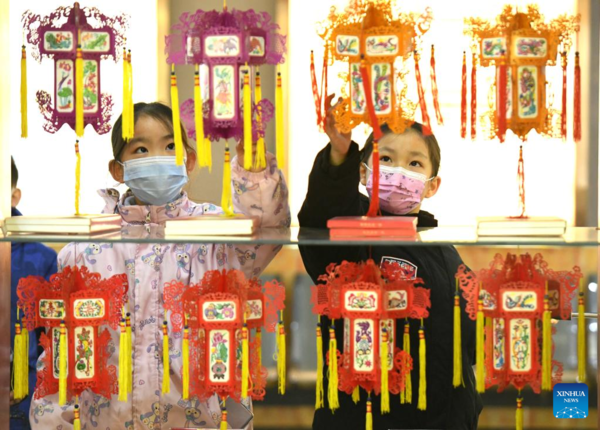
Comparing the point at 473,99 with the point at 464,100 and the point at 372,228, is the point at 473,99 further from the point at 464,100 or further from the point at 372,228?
the point at 372,228

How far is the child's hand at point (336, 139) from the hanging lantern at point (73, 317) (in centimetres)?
58

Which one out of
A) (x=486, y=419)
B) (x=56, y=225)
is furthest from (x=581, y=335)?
(x=486, y=419)

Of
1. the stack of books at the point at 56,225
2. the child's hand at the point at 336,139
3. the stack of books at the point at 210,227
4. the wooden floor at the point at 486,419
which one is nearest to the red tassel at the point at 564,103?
the child's hand at the point at 336,139

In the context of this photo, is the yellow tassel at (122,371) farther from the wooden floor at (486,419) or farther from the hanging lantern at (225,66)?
the wooden floor at (486,419)

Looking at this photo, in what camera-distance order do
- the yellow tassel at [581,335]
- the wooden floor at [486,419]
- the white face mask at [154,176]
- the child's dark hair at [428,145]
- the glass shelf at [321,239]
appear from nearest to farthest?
the glass shelf at [321,239] < the yellow tassel at [581,335] < the white face mask at [154,176] < the child's dark hair at [428,145] < the wooden floor at [486,419]

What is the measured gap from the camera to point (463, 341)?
6.95ft

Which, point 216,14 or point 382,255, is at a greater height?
point 216,14

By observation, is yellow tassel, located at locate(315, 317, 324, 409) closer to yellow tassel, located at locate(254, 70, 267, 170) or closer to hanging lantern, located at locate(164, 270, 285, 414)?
hanging lantern, located at locate(164, 270, 285, 414)

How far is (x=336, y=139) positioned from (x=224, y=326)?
473mm

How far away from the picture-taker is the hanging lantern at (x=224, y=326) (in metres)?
1.85

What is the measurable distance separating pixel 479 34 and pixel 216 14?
56 cm

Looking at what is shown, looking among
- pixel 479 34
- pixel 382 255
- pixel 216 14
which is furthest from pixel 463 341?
pixel 216 14

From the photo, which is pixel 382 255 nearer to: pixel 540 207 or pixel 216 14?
pixel 216 14

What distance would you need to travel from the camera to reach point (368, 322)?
1.86 m
